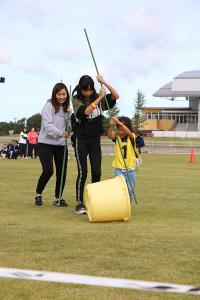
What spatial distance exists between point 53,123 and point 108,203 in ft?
6.36

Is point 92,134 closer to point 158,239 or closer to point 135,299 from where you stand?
point 158,239

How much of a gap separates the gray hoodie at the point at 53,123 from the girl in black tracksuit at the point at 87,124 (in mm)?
457

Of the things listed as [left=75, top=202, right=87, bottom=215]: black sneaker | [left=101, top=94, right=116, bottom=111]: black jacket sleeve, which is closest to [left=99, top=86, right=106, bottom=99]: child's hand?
[left=101, top=94, right=116, bottom=111]: black jacket sleeve

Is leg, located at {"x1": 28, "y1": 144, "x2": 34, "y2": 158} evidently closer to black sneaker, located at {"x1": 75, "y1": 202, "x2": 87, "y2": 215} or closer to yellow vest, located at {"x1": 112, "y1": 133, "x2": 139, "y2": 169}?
yellow vest, located at {"x1": 112, "y1": 133, "x2": 139, "y2": 169}

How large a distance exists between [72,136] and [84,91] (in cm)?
67

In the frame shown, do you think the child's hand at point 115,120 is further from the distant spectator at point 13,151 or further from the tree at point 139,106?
the tree at point 139,106

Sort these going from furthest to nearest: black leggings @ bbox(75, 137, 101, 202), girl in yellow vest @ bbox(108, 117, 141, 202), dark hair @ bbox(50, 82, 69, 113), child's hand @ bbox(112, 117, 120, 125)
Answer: girl in yellow vest @ bbox(108, 117, 141, 202)
dark hair @ bbox(50, 82, 69, 113)
child's hand @ bbox(112, 117, 120, 125)
black leggings @ bbox(75, 137, 101, 202)

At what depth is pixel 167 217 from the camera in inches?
297

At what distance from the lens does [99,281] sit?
4203 millimetres

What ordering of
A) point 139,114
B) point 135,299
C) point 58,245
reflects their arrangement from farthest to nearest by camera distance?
point 139,114 → point 58,245 → point 135,299

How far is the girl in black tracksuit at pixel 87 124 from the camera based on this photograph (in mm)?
7660

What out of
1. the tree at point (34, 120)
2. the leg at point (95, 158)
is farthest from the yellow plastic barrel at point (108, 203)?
the tree at point (34, 120)

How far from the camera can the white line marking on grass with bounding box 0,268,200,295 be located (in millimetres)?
3984

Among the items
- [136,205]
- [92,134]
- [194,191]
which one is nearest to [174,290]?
[92,134]
